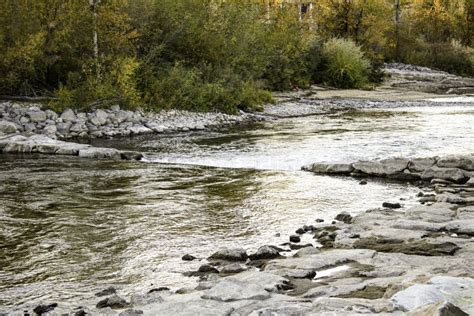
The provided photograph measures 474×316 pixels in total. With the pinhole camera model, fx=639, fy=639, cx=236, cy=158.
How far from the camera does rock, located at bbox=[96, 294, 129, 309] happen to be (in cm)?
665

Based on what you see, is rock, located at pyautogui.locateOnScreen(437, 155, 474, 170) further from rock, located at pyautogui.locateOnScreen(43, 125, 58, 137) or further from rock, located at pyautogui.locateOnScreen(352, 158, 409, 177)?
rock, located at pyautogui.locateOnScreen(43, 125, 58, 137)

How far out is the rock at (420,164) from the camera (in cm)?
1501

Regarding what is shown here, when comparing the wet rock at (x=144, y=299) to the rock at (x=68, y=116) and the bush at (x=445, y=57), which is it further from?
the bush at (x=445, y=57)

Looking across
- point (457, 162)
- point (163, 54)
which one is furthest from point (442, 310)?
point (163, 54)

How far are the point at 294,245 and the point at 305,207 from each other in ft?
9.41

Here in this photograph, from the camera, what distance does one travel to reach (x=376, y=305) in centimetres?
552

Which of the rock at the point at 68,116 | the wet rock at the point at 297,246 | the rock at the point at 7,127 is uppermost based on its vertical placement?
the rock at the point at 68,116

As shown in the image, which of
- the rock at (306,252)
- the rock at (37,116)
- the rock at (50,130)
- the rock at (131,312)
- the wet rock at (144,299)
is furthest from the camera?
Result: the rock at (37,116)

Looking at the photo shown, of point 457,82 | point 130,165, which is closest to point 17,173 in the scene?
point 130,165

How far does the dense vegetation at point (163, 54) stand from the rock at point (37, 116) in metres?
1.05

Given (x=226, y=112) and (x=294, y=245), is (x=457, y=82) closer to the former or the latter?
(x=226, y=112)

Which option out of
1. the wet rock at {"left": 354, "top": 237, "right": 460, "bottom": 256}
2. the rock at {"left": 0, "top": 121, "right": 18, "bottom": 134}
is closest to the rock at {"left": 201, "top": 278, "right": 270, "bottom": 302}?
the wet rock at {"left": 354, "top": 237, "right": 460, "bottom": 256}

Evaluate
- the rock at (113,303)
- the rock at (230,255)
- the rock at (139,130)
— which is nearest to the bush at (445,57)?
the rock at (139,130)

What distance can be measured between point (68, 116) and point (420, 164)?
1338 cm
